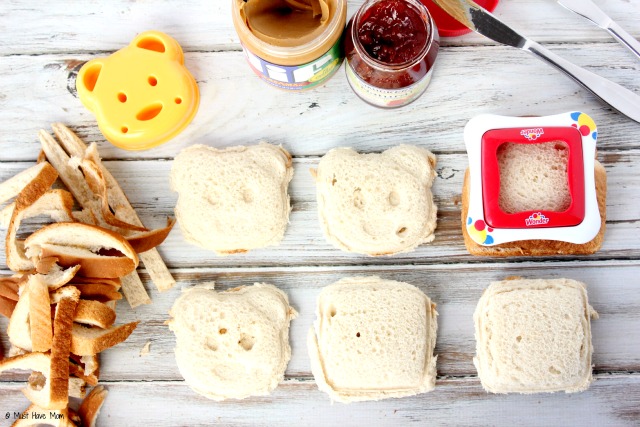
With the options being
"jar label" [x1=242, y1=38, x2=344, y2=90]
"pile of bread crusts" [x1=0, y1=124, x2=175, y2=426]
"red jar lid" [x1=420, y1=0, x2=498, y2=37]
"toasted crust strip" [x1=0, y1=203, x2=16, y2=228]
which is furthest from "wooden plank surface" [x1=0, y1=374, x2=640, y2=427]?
"red jar lid" [x1=420, y1=0, x2=498, y2=37]

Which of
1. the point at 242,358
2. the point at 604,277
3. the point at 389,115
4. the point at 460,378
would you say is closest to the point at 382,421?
the point at 460,378

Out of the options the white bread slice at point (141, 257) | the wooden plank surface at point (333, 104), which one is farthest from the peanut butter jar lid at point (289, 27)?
the white bread slice at point (141, 257)

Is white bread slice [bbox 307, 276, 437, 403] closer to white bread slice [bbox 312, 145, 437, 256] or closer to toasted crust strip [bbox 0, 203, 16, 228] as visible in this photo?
white bread slice [bbox 312, 145, 437, 256]

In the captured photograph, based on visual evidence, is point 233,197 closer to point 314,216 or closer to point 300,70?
point 314,216

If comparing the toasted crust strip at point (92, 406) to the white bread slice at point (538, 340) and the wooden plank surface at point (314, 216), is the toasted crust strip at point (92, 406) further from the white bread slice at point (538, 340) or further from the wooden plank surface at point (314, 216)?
the white bread slice at point (538, 340)

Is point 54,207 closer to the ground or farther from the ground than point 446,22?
closer to the ground

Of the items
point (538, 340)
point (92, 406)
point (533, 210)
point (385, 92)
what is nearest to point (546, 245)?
point (533, 210)
